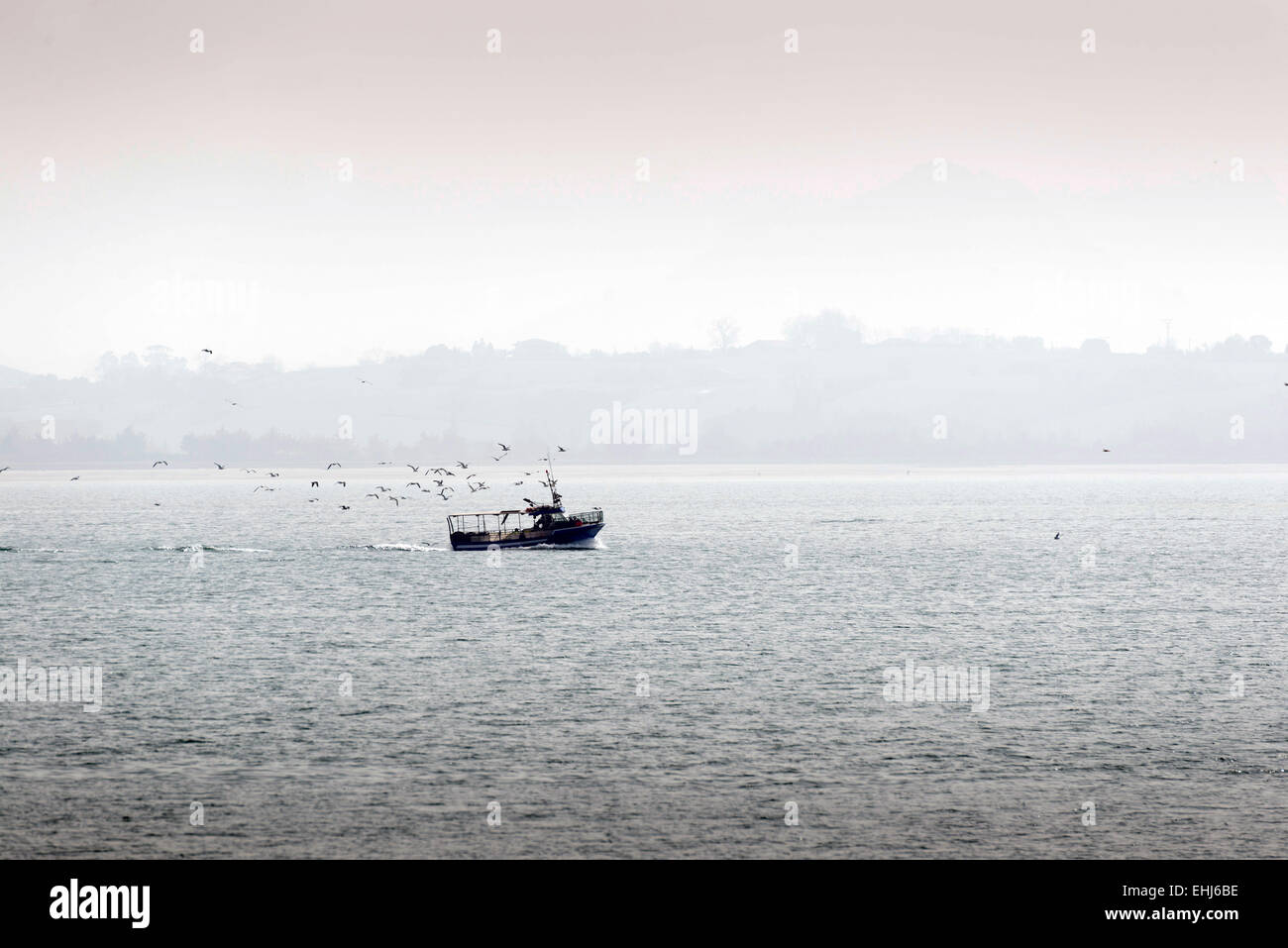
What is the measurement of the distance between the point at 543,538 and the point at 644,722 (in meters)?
92.0

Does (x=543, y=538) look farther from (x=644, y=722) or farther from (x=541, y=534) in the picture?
(x=644, y=722)

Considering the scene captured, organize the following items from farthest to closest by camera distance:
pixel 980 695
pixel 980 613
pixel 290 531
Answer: pixel 290 531
pixel 980 613
pixel 980 695

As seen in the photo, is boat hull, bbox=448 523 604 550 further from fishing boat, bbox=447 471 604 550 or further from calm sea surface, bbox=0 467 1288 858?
calm sea surface, bbox=0 467 1288 858

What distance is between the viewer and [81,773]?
44750 millimetres

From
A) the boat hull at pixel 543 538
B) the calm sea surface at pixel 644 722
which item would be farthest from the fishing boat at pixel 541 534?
the calm sea surface at pixel 644 722

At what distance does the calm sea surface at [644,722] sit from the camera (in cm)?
3831

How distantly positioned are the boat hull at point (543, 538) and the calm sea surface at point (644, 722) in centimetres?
2705

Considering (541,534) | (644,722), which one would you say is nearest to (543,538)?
(541,534)

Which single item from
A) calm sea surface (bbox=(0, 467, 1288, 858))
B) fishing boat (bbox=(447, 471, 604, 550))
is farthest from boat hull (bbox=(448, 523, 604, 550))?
calm sea surface (bbox=(0, 467, 1288, 858))
